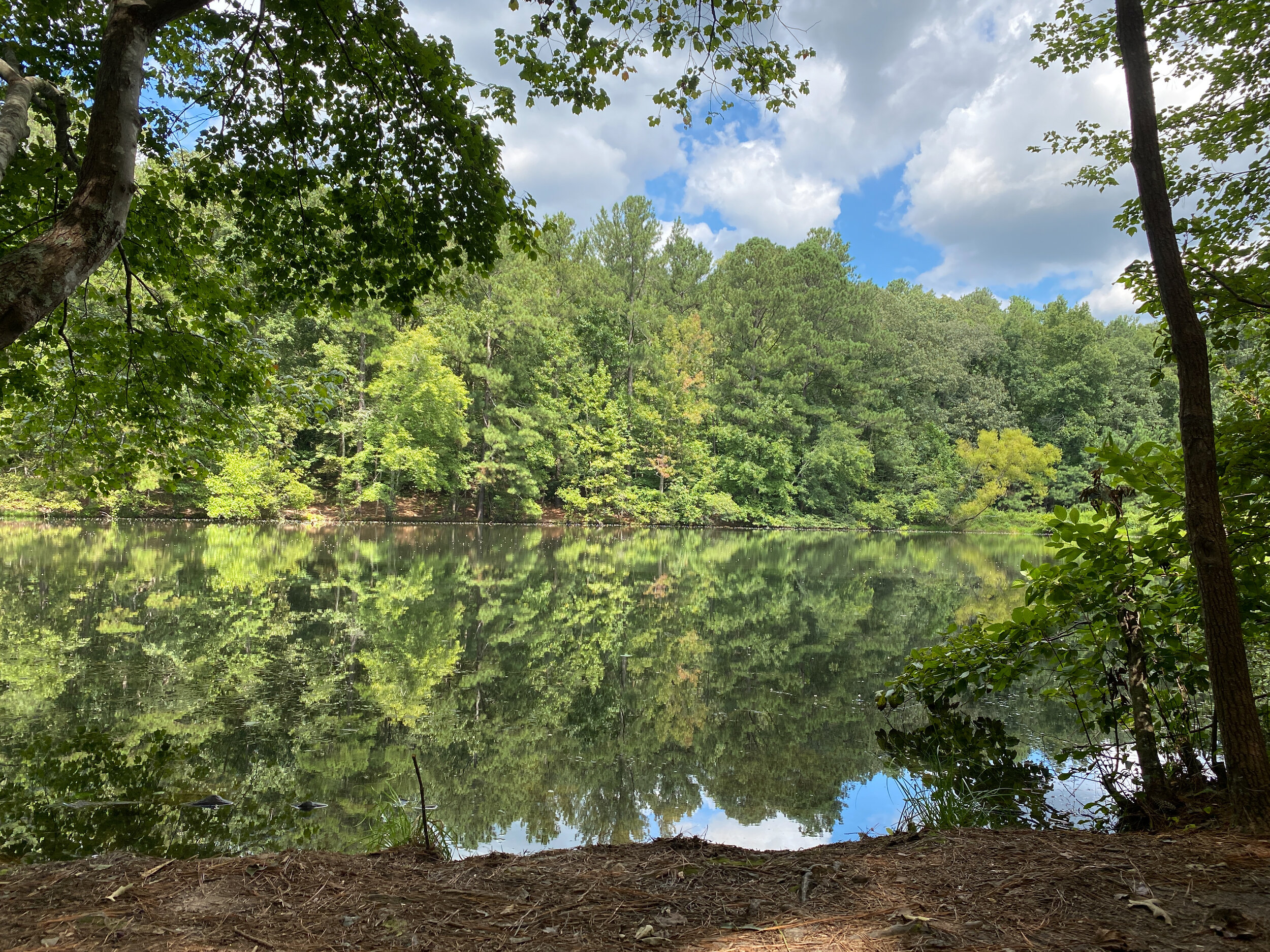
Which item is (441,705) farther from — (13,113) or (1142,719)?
(1142,719)

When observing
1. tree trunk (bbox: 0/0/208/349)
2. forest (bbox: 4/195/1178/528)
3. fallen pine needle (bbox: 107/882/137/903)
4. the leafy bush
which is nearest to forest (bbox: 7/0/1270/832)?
tree trunk (bbox: 0/0/208/349)

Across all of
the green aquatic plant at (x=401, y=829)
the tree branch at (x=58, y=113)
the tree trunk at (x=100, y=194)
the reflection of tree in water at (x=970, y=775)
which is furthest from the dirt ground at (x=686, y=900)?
the tree branch at (x=58, y=113)

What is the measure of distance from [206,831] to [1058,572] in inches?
206

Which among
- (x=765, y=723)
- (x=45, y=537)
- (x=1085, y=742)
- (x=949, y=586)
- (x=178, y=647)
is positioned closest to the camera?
(x=1085, y=742)

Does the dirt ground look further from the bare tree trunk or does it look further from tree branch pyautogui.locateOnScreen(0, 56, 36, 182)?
the bare tree trunk

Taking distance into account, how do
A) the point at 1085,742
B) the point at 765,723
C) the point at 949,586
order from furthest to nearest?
1. the point at 949,586
2. the point at 765,723
3. the point at 1085,742

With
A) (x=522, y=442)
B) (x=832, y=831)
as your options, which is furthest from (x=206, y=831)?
(x=522, y=442)

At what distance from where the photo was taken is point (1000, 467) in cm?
3619

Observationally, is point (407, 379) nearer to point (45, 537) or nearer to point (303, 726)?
point (45, 537)

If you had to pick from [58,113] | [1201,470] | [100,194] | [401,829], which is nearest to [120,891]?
[401,829]

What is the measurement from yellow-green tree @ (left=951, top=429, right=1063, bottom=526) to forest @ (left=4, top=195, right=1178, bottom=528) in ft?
0.38

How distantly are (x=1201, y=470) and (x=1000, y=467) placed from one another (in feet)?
124

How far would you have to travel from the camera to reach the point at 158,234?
215 inches

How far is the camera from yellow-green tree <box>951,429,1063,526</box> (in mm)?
35844
